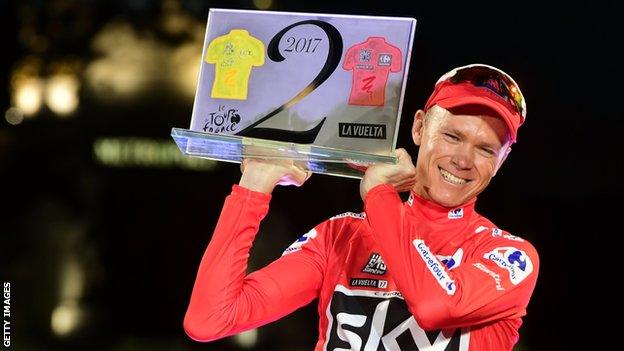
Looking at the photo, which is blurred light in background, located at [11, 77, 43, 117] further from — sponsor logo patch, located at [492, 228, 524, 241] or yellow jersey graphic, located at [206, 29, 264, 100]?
sponsor logo patch, located at [492, 228, 524, 241]

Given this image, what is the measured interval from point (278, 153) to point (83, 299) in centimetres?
272

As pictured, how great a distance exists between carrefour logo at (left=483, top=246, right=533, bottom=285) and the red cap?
0.85 ft

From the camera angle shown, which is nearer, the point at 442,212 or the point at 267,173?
the point at 267,173

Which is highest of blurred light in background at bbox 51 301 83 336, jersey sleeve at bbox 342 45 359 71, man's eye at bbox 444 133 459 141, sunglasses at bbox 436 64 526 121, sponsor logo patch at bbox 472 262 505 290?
jersey sleeve at bbox 342 45 359 71

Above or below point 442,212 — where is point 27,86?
below

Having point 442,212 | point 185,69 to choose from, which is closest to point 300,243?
point 442,212

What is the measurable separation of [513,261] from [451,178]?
0.23m

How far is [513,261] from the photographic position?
183 centimetres

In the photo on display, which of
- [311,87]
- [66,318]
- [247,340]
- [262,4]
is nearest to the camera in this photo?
[311,87]

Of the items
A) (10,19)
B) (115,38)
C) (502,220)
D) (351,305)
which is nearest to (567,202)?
(502,220)

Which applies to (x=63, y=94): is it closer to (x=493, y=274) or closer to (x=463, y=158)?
(x=463, y=158)

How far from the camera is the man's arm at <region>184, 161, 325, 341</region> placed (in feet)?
5.91

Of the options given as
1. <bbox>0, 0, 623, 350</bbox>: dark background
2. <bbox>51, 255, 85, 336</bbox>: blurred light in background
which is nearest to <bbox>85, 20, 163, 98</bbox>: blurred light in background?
<bbox>0, 0, 623, 350</bbox>: dark background

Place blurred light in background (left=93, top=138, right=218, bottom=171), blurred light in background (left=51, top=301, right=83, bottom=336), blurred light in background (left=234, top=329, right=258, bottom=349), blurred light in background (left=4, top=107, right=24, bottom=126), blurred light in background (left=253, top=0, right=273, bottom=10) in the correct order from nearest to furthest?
blurred light in background (left=253, top=0, right=273, bottom=10)
blurred light in background (left=234, top=329, right=258, bottom=349)
blurred light in background (left=93, top=138, right=218, bottom=171)
blurred light in background (left=51, top=301, right=83, bottom=336)
blurred light in background (left=4, top=107, right=24, bottom=126)
